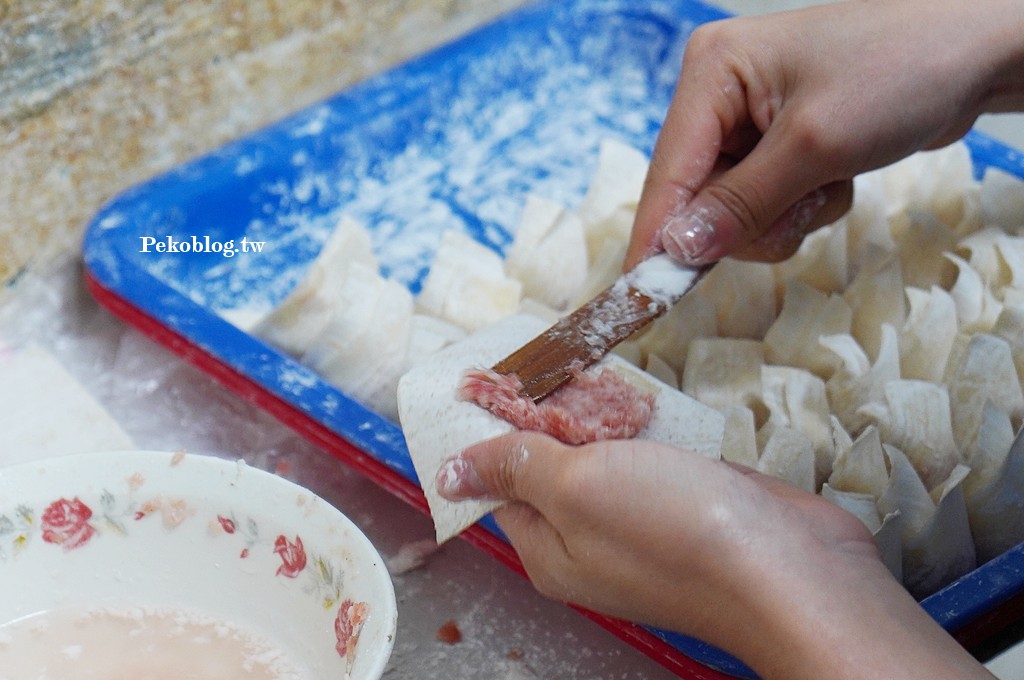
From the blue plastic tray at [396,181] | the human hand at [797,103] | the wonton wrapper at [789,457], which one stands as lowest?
the blue plastic tray at [396,181]

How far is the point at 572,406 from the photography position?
2.72 feet

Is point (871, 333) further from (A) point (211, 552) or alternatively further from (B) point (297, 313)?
(A) point (211, 552)

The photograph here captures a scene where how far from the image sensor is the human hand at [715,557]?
0.67 meters

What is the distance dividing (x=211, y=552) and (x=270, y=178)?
2.47 ft

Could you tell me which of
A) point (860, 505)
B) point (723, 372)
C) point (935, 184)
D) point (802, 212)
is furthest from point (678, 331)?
point (935, 184)

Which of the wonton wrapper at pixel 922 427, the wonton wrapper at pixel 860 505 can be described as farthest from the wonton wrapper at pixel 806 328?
the wonton wrapper at pixel 860 505

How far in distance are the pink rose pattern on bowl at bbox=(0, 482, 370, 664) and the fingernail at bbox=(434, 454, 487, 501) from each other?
94mm

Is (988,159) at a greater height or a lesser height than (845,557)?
lesser

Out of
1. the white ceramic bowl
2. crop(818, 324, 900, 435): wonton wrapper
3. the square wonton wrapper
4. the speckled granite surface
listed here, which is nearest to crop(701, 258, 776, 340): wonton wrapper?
crop(818, 324, 900, 435): wonton wrapper

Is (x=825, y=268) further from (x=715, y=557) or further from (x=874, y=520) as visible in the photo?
(x=715, y=557)

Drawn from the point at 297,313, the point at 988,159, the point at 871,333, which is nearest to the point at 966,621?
the point at 871,333

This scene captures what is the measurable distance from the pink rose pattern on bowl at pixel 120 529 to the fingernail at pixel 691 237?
442 millimetres

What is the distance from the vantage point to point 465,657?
2.96 feet

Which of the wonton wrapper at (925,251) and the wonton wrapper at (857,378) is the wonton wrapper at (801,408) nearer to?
the wonton wrapper at (857,378)
